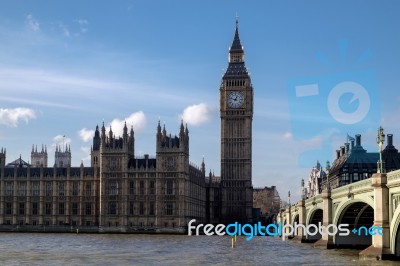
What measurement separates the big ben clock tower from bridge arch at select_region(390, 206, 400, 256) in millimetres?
128684

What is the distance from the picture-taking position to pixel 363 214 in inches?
2943

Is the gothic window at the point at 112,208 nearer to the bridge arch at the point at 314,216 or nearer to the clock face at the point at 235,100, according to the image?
the clock face at the point at 235,100

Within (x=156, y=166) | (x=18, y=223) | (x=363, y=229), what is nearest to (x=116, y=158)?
(x=156, y=166)

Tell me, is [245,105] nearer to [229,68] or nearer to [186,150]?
[229,68]

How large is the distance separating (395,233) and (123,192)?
10804cm

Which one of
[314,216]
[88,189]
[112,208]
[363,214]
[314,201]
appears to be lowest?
[112,208]

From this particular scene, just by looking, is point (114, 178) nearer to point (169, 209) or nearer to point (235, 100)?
point (169, 209)

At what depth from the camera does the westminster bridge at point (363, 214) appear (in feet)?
166

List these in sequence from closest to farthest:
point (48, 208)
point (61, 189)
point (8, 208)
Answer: point (48, 208) → point (61, 189) → point (8, 208)

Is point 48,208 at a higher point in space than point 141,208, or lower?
lower

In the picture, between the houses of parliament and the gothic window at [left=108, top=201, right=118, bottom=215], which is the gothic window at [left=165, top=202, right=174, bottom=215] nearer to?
the houses of parliament

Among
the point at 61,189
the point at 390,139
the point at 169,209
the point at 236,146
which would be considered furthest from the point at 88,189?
the point at 390,139

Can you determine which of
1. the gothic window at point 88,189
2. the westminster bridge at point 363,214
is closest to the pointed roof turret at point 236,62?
the gothic window at point 88,189

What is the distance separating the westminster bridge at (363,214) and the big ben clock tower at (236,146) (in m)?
69.5
